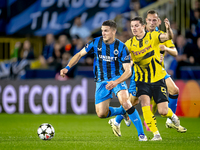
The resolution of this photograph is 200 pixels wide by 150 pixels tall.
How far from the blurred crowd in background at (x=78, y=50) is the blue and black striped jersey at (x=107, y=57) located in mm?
5023

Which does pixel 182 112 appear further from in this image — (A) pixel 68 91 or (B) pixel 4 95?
(B) pixel 4 95

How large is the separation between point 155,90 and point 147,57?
1.84 ft

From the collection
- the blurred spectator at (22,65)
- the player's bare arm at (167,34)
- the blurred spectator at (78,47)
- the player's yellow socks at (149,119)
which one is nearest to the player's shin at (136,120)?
the player's yellow socks at (149,119)

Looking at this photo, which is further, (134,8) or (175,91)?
(134,8)

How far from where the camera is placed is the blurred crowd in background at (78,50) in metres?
11.4

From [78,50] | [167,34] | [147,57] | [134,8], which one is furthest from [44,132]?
[134,8]

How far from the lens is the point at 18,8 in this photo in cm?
1436

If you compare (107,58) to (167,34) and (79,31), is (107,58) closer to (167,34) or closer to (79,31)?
(167,34)

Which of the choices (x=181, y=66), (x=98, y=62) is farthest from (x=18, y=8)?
(x=98, y=62)

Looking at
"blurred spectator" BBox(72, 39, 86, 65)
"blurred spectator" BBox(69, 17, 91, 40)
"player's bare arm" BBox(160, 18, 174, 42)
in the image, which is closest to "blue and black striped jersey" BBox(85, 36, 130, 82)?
"player's bare arm" BBox(160, 18, 174, 42)

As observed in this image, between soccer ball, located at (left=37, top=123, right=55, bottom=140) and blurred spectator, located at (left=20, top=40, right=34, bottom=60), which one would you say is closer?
soccer ball, located at (left=37, top=123, right=55, bottom=140)

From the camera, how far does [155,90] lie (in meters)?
6.26

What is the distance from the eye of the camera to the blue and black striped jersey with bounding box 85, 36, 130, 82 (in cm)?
626

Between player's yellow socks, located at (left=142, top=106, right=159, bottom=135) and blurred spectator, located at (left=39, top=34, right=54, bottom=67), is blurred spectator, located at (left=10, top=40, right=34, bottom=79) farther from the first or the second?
player's yellow socks, located at (left=142, top=106, right=159, bottom=135)
